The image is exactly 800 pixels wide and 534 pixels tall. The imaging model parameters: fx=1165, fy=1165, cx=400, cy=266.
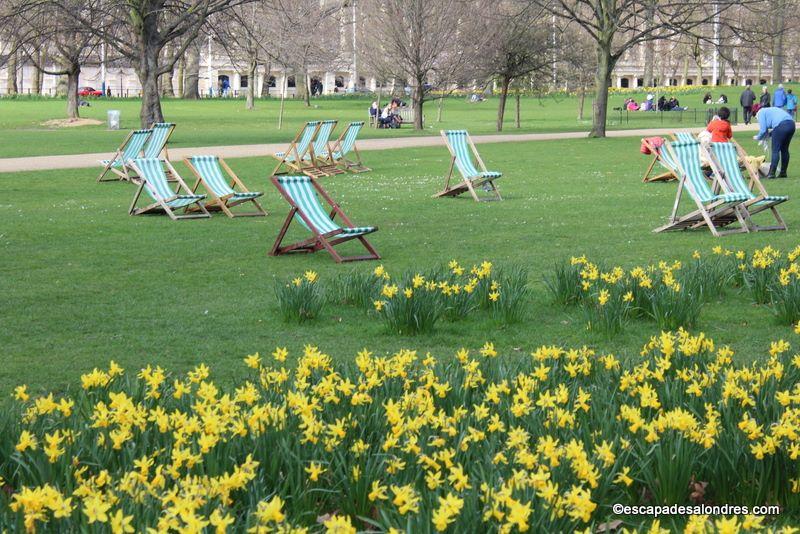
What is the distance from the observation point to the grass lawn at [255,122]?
32.1 metres

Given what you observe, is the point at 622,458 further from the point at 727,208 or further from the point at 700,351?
the point at 727,208

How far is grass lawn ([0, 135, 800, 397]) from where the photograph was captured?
279 inches

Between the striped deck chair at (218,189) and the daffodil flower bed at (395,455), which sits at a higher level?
the striped deck chair at (218,189)

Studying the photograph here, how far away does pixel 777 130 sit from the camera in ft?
60.8

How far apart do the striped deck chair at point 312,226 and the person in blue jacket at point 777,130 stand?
9.93 metres

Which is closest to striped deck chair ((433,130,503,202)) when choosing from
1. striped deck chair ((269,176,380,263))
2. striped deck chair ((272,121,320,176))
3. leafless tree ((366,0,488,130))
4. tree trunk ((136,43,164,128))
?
striped deck chair ((272,121,320,176))

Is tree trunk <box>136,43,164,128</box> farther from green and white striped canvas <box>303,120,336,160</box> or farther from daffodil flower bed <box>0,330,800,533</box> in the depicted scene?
daffodil flower bed <box>0,330,800,533</box>

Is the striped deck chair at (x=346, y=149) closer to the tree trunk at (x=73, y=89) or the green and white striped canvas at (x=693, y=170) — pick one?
the green and white striped canvas at (x=693, y=170)

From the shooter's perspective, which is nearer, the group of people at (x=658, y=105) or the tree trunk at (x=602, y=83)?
the tree trunk at (x=602, y=83)

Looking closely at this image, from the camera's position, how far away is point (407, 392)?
4816mm

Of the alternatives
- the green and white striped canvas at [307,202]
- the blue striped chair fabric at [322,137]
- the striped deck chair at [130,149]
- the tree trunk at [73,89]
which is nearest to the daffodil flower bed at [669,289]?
the green and white striped canvas at [307,202]

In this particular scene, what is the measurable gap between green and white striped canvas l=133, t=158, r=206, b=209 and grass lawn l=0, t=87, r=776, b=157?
13.1 metres

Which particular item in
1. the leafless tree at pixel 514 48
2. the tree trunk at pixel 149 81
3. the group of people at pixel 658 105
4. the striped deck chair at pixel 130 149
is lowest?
the striped deck chair at pixel 130 149

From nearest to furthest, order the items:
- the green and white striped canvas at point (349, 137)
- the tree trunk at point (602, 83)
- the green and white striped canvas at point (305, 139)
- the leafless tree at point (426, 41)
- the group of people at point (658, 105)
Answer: the green and white striped canvas at point (305, 139) < the green and white striped canvas at point (349, 137) < the tree trunk at point (602, 83) < the leafless tree at point (426, 41) < the group of people at point (658, 105)
